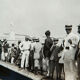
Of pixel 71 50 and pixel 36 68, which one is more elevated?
pixel 71 50

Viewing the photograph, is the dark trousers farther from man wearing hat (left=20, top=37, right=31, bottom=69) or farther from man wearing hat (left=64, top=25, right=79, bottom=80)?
man wearing hat (left=20, top=37, right=31, bottom=69)

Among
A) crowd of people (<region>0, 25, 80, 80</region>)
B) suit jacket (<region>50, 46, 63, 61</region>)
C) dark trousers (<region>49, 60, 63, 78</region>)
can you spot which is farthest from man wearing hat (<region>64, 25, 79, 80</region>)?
dark trousers (<region>49, 60, 63, 78</region>)

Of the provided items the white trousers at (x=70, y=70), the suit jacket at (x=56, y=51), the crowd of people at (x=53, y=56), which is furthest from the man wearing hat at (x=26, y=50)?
the white trousers at (x=70, y=70)

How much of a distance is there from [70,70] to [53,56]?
1.74m

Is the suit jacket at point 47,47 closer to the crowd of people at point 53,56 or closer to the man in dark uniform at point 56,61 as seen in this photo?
the crowd of people at point 53,56

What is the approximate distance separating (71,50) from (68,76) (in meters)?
0.72

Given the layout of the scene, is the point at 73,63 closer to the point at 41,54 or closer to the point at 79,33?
the point at 79,33

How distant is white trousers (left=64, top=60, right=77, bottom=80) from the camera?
7652mm

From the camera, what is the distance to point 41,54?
11086mm

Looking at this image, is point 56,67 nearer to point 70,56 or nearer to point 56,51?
point 56,51

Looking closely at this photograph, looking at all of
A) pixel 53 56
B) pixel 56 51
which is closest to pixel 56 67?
pixel 53 56

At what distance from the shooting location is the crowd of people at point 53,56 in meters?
7.72

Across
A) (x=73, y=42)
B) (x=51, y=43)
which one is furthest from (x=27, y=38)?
(x=73, y=42)

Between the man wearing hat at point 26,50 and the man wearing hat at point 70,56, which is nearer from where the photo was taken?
the man wearing hat at point 70,56
